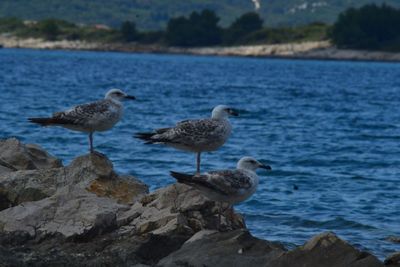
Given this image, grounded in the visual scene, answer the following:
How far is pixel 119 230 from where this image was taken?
1460 centimetres

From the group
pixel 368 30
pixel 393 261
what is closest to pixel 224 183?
pixel 393 261

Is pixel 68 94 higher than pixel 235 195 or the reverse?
the reverse

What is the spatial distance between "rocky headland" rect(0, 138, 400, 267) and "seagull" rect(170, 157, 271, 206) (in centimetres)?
47

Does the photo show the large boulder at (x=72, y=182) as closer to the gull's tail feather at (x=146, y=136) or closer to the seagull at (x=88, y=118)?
the seagull at (x=88, y=118)

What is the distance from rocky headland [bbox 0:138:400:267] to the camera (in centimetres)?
1330

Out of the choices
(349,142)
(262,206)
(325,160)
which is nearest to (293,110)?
(349,142)

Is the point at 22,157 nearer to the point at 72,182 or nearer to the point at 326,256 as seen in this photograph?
the point at 72,182

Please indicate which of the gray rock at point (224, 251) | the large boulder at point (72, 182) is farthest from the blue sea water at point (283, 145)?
the gray rock at point (224, 251)

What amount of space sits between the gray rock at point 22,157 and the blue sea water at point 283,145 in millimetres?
3916

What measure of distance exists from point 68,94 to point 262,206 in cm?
4372

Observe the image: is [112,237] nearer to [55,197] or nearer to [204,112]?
[55,197]

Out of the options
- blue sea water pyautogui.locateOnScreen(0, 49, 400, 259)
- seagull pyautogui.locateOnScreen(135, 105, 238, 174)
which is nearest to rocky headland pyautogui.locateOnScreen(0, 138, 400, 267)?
seagull pyautogui.locateOnScreen(135, 105, 238, 174)

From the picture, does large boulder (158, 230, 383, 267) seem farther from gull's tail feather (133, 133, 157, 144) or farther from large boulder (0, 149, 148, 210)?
large boulder (0, 149, 148, 210)

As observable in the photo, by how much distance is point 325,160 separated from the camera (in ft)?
108
